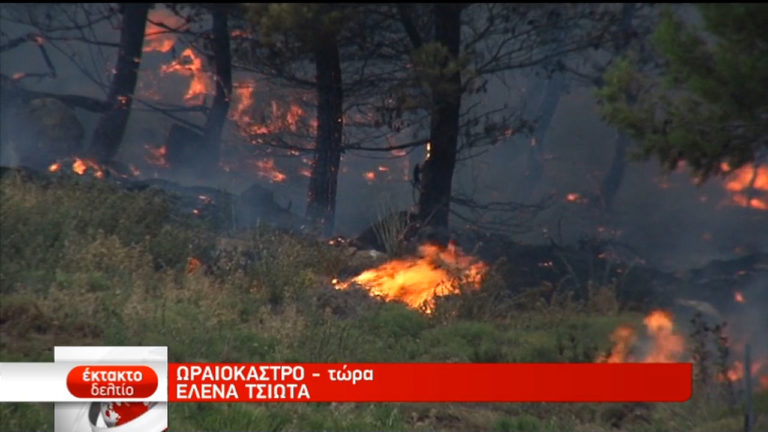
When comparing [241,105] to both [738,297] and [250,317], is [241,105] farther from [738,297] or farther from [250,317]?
[250,317]

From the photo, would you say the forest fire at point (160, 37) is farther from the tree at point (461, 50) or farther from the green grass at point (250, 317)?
the tree at point (461, 50)

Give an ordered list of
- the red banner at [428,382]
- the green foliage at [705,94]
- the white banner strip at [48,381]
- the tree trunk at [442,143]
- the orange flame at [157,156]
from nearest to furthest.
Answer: the white banner strip at [48,381] < the red banner at [428,382] < the green foliage at [705,94] < the tree trunk at [442,143] < the orange flame at [157,156]

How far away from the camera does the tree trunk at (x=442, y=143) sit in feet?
42.1

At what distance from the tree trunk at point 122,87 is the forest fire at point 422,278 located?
8.60m

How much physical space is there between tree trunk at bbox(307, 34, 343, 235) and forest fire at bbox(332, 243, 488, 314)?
2289mm

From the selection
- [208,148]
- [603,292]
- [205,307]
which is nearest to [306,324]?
[205,307]

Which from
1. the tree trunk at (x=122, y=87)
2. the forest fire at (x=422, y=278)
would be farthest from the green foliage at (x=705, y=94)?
the tree trunk at (x=122, y=87)

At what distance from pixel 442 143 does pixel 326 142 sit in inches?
76.7

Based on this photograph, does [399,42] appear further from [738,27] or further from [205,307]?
[738,27]

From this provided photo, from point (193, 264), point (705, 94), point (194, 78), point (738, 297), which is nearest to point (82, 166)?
point (193, 264)

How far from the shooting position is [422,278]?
12164 millimetres

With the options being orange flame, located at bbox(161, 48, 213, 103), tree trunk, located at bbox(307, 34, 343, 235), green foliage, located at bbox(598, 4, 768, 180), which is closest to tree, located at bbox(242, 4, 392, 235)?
tree trunk, located at bbox(307, 34, 343, 235)

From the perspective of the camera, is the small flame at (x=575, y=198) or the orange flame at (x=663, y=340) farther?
the small flame at (x=575, y=198)

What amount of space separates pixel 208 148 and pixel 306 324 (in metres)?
13.6
